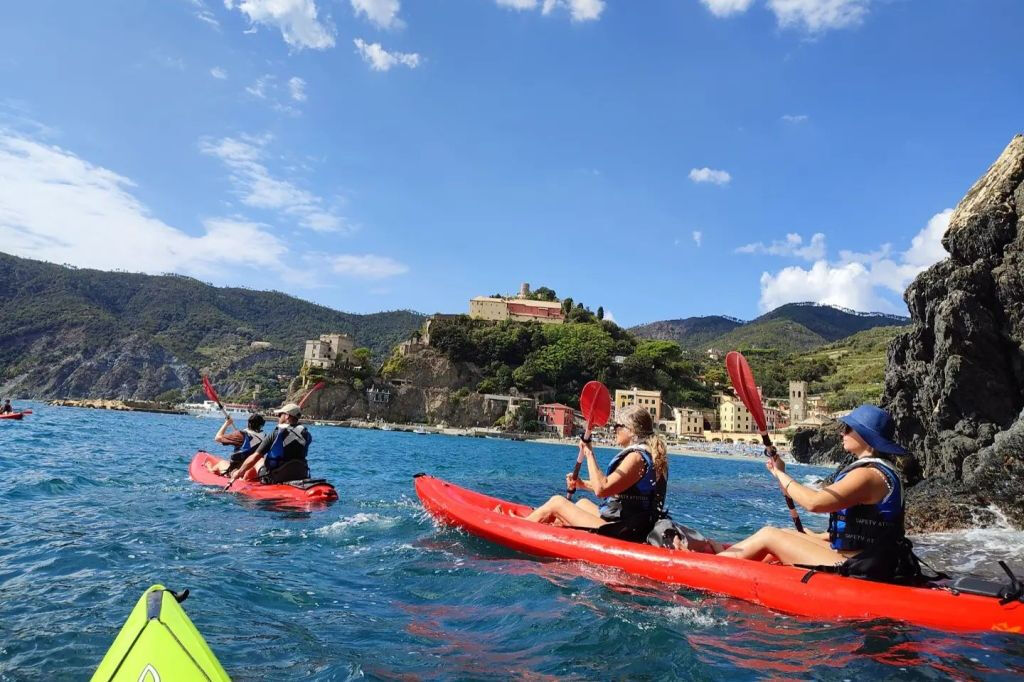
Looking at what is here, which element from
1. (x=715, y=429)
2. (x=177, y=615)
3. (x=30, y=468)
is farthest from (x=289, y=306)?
(x=177, y=615)

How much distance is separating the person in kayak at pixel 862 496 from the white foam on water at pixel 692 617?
1.05 meters

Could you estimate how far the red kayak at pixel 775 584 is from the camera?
456 centimetres

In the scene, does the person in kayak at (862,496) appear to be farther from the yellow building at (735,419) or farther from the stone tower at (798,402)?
the stone tower at (798,402)

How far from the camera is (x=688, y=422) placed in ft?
287

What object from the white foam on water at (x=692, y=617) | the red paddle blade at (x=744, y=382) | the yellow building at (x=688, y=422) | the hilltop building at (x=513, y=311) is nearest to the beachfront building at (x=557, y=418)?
the yellow building at (x=688, y=422)

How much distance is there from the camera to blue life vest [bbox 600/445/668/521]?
244 inches

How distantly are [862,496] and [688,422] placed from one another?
86268 mm

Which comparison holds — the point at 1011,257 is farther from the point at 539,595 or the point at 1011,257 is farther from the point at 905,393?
the point at 539,595

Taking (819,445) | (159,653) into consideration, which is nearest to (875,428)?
(159,653)

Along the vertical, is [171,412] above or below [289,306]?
below

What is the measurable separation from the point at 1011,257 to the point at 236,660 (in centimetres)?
1635

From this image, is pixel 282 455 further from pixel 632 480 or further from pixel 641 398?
pixel 641 398

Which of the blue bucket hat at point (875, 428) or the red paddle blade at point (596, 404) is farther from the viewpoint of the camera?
the red paddle blade at point (596, 404)

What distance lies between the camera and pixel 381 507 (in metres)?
10.8
